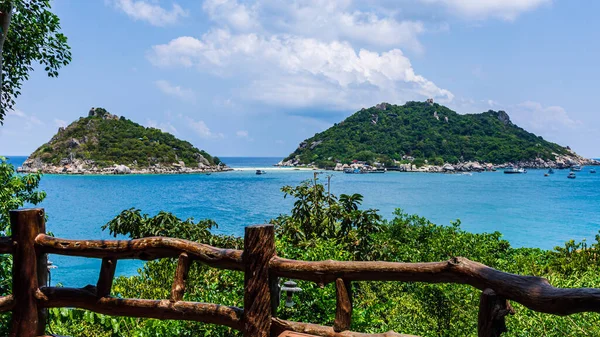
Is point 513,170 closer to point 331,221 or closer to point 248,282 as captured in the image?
point 331,221

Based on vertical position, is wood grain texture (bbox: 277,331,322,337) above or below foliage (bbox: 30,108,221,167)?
below

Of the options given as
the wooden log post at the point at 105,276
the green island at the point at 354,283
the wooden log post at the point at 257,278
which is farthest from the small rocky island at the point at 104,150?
the wooden log post at the point at 257,278

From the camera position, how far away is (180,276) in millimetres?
2652

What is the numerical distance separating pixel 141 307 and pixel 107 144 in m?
92.2

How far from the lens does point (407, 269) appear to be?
2227 millimetres

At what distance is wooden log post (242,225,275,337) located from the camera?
248 cm

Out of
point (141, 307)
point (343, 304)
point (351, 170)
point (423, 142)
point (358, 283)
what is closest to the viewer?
point (343, 304)

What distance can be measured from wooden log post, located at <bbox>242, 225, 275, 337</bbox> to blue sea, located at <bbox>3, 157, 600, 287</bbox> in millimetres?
22370

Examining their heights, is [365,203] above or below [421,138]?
below

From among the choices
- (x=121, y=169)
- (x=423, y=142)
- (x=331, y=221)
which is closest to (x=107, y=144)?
(x=121, y=169)

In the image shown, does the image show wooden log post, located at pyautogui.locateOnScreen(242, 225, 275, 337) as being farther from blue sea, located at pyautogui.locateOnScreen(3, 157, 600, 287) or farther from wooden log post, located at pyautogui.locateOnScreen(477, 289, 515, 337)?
blue sea, located at pyautogui.locateOnScreen(3, 157, 600, 287)

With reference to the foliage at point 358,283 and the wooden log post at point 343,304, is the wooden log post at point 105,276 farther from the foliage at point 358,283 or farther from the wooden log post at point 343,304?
the wooden log post at point 343,304

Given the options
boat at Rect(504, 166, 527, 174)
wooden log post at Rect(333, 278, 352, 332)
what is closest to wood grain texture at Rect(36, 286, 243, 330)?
wooden log post at Rect(333, 278, 352, 332)

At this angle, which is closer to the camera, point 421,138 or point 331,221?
point 331,221
